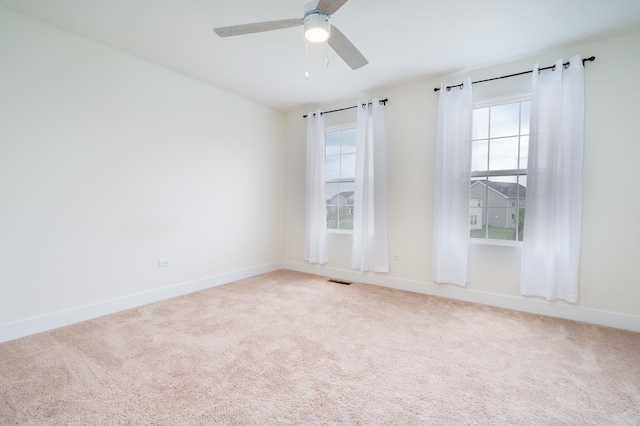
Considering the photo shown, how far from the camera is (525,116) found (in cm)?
315

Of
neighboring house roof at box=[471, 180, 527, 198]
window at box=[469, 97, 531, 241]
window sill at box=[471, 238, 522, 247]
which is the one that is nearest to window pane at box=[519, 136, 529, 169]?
window at box=[469, 97, 531, 241]

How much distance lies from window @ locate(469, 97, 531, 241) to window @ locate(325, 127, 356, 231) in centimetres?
168

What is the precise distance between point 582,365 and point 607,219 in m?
1.47

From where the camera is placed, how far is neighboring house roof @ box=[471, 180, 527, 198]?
3.17 metres

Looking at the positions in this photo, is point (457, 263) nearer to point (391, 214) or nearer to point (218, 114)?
point (391, 214)

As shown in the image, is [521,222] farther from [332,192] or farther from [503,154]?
[332,192]

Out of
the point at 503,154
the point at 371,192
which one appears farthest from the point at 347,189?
the point at 503,154

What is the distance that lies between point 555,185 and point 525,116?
0.85 metres

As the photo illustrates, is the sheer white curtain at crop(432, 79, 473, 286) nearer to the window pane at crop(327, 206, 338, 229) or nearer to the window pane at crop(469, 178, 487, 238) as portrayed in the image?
the window pane at crop(469, 178, 487, 238)

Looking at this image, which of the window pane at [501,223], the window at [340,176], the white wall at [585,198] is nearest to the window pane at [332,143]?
the window at [340,176]

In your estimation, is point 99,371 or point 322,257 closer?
point 99,371

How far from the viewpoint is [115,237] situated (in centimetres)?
295

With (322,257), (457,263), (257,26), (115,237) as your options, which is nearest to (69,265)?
(115,237)

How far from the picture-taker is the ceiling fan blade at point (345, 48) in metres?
2.04
